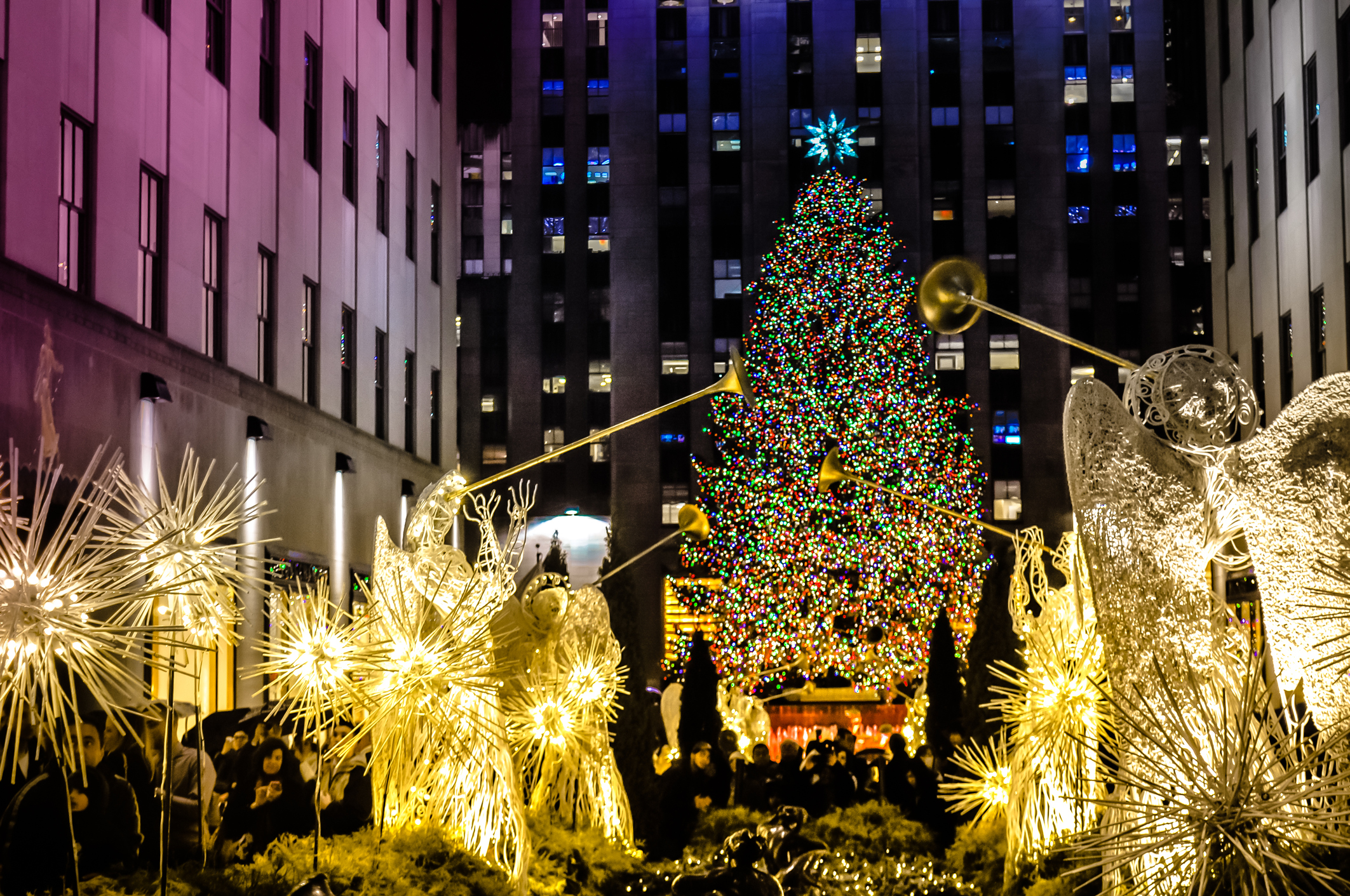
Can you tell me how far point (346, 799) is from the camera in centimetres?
1058

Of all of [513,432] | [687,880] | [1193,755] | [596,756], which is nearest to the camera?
[1193,755]

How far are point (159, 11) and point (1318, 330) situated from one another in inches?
684

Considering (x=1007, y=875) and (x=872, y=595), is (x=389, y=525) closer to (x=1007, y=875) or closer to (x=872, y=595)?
(x=872, y=595)

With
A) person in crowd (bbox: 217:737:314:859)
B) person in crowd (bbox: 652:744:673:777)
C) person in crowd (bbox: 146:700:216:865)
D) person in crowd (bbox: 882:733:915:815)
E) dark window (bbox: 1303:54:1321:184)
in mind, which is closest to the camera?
person in crowd (bbox: 146:700:216:865)

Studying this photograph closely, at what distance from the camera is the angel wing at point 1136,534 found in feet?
16.0

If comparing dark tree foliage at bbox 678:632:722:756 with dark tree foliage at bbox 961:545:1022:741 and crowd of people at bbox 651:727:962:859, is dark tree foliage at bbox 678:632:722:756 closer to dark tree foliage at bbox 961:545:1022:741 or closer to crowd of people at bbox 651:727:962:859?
dark tree foliage at bbox 961:545:1022:741

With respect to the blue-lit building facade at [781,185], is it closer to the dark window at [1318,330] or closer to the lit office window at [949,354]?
the lit office window at [949,354]

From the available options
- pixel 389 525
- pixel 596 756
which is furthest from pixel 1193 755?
pixel 389 525

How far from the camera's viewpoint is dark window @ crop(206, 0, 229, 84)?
1972 centimetres

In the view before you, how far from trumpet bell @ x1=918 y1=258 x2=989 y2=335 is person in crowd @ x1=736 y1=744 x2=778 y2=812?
8008mm

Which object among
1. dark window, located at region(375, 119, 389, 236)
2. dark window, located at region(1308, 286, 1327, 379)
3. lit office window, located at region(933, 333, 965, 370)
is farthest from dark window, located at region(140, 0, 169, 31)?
lit office window, located at region(933, 333, 965, 370)

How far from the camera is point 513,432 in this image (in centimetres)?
4125

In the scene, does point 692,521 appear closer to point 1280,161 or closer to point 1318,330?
point 1318,330

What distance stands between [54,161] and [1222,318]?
20.7 meters
